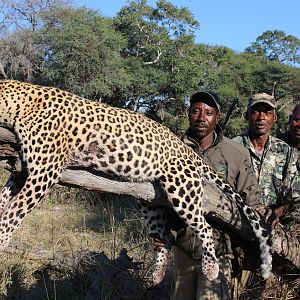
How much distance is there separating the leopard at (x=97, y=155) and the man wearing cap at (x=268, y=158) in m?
0.78

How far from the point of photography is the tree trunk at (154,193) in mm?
4375

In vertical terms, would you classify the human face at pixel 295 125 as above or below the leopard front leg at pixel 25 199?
above

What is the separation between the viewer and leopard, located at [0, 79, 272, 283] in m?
4.48

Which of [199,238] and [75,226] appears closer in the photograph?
[199,238]

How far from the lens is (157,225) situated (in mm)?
5320

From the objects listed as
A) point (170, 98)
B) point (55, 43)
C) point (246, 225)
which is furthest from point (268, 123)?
point (170, 98)

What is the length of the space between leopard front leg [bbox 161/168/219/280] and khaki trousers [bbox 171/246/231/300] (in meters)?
0.24

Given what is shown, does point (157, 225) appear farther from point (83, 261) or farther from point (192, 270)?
point (83, 261)

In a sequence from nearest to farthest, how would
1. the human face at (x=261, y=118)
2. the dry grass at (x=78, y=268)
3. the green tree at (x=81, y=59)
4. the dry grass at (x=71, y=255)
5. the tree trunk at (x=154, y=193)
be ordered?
the tree trunk at (x=154, y=193), the human face at (x=261, y=118), the dry grass at (x=78, y=268), the dry grass at (x=71, y=255), the green tree at (x=81, y=59)

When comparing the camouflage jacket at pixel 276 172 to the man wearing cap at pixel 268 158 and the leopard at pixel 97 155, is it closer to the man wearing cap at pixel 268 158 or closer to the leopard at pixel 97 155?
the man wearing cap at pixel 268 158

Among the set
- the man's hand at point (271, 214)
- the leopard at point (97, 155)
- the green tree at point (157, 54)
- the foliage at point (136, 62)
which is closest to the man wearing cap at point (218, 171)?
the man's hand at point (271, 214)

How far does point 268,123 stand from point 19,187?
2821mm

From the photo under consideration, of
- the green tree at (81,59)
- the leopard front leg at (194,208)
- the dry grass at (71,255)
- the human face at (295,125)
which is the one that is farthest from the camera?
the green tree at (81,59)

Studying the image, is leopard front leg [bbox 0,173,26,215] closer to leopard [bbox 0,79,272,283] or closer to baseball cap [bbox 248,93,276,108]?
leopard [bbox 0,79,272,283]
